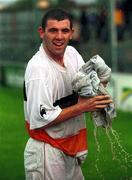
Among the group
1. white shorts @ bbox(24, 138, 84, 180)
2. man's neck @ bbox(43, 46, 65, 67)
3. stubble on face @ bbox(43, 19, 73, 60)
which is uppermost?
stubble on face @ bbox(43, 19, 73, 60)

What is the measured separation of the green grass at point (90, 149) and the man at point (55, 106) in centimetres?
189

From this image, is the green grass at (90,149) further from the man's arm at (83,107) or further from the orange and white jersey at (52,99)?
the man's arm at (83,107)

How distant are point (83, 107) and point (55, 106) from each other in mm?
213

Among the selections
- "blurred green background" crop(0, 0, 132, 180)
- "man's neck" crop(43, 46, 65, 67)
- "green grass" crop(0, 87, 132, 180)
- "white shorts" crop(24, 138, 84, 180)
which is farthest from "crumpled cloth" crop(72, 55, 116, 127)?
"green grass" crop(0, 87, 132, 180)

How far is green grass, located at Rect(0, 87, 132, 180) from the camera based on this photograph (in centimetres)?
812

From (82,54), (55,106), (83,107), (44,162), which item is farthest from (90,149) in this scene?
(82,54)

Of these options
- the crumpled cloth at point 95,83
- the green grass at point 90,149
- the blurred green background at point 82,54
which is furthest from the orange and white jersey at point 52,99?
the green grass at point 90,149

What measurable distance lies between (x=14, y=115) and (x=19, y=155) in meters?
4.92

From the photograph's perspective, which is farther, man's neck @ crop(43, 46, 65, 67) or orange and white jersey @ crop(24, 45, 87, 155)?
man's neck @ crop(43, 46, 65, 67)

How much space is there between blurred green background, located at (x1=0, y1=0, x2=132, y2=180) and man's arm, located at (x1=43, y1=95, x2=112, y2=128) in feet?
3.79

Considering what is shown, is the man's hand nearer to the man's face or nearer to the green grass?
the man's face

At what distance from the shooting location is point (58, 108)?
444cm

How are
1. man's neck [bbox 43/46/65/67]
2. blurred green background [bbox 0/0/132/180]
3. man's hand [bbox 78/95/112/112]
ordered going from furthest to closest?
blurred green background [bbox 0/0/132/180], man's neck [bbox 43/46/65/67], man's hand [bbox 78/95/112/112]

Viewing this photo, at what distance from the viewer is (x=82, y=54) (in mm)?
17719
